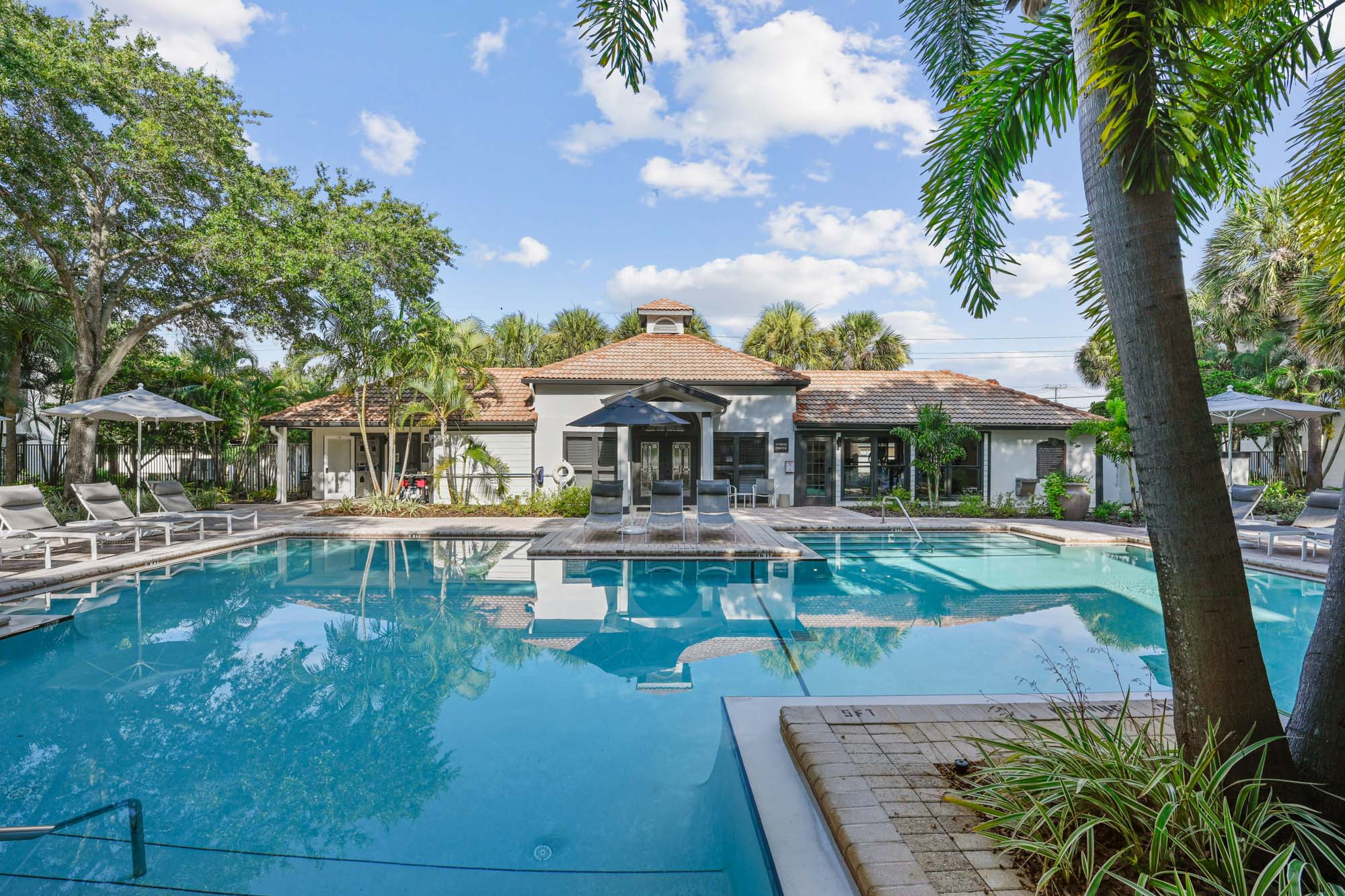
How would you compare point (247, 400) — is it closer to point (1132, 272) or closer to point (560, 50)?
point (560, 50)

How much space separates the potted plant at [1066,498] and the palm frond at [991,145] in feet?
46.6

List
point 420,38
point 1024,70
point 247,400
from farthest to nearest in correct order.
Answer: point 247,400
point 420,38
point 1024,70

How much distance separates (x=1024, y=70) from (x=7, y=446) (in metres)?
22.3

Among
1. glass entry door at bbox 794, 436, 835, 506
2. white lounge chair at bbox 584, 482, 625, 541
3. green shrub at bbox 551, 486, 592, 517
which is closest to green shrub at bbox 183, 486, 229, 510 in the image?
green shrub at bbox 551, 486, 592, 517

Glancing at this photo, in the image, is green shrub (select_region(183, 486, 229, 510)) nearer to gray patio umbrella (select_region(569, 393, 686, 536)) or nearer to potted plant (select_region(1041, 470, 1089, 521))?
gray patio umbrella (select_region(569, 393, 686, 536))

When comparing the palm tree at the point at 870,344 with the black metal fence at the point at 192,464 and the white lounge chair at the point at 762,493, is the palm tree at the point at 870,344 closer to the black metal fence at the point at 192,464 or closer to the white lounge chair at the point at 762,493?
the white lounge chair at the point at 762,493

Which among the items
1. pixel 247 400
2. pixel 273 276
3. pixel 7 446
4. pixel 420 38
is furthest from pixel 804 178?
pixel 7 446

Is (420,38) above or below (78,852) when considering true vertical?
above

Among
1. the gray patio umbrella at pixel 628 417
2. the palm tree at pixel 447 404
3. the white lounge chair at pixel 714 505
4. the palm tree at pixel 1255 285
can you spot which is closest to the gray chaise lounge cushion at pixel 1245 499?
the palm tree at pixel 1255 285

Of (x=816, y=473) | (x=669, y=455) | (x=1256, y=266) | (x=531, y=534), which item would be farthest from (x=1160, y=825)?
(x=1256, y=266)

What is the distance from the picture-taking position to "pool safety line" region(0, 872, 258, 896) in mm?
Result: 2826

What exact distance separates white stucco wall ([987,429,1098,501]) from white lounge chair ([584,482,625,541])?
1274 cm

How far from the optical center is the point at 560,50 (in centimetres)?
629

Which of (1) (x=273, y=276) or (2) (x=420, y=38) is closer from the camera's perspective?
(2) (x=420, y=38)
